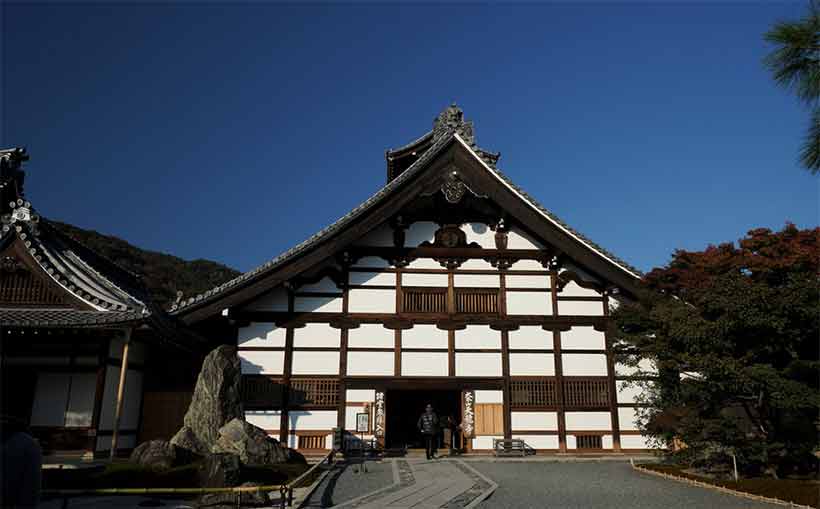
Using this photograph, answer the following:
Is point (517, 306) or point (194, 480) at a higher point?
point (517, 306)

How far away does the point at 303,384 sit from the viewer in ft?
49.6

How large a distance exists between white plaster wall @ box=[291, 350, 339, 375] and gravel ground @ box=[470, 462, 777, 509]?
4.99 metres

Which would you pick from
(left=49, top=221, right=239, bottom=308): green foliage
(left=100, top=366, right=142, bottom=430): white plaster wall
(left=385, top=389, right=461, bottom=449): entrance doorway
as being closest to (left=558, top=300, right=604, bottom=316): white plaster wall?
(left=385, top=389, right=461, bottom=449): entrance doorway

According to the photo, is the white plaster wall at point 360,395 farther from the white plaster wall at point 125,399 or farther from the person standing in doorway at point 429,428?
the white plaster wall at point 125,399

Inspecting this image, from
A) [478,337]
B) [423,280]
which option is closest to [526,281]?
[478,337]

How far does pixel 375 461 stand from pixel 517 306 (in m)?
5.89

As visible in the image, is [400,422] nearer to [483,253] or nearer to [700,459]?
[483,253]

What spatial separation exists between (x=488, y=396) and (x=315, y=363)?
4.83m

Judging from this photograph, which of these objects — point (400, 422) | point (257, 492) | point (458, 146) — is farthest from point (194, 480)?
point (400, 422)

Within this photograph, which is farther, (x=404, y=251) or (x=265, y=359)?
(x=404, y=251)

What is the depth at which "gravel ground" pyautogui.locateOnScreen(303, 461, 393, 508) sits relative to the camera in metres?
8.28

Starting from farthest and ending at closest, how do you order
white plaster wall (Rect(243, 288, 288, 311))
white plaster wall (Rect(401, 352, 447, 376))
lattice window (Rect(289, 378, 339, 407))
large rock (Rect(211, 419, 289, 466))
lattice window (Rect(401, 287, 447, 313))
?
lattice window (Rect(401, 287, 447, 313)) → white plaster wall (Rect(243, 288, 288, 311)) → white plaster wall (Rect(401, 352, 447, 376)) → lattice window (Rect(289, 378, 339, 407)) → large rock (Rect(211, 419, 289, 466))

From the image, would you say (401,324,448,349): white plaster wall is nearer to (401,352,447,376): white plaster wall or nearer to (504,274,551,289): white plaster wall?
(401,352,447,376): white plaster wall

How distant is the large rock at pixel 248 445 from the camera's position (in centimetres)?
1088
